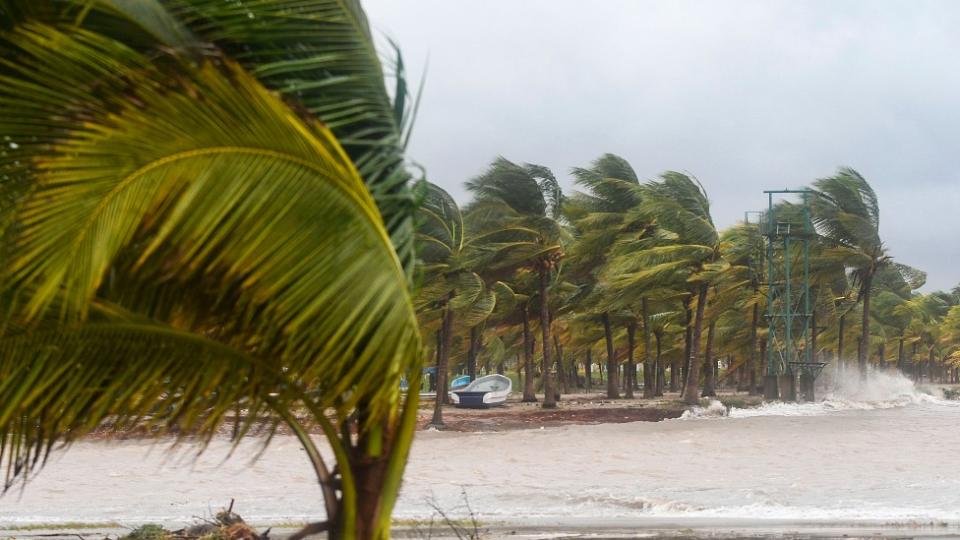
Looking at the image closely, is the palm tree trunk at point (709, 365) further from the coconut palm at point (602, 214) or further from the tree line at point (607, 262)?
the coconut palm at point (602, 214)

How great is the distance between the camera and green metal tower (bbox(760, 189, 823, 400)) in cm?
4816

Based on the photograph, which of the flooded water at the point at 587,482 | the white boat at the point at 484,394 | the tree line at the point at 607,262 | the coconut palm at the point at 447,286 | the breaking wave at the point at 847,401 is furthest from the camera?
the white boat at the point at 484,394

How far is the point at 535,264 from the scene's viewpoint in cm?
3994

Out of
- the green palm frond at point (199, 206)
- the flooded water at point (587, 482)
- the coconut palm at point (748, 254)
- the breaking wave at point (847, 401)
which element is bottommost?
the flooded water at point (587, 482)

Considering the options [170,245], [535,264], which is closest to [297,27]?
[170,245]

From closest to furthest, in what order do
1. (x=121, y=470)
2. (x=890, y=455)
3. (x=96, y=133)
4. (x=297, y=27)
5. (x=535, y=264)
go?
(x=96, y=133) → (x=297, y=27) → (x=121, y=470) → (x=890, y=455) → (x=535, y=264)

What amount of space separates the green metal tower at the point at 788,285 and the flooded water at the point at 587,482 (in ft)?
62.0

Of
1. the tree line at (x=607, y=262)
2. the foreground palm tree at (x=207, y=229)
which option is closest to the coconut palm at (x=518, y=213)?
the tree line at (x=607, y=262)

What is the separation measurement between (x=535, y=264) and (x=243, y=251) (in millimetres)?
35862

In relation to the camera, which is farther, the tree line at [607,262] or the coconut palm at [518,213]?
the coconut palm at [518,213]

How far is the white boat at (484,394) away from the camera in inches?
1635

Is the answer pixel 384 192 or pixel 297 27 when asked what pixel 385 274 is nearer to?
pixel 384 192

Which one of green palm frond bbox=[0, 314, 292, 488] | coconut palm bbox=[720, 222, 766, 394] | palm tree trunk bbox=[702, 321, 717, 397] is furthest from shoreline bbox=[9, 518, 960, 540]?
coconut palm bbox=[720, 222, 766, 394]

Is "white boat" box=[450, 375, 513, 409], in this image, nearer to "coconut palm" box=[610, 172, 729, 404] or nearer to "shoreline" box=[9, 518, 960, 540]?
"coconut palm" box=[610, 172, 729, 404]
